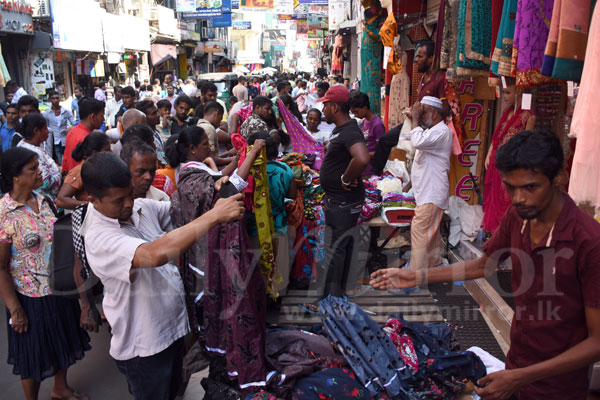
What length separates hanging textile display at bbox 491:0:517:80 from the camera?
3.20m

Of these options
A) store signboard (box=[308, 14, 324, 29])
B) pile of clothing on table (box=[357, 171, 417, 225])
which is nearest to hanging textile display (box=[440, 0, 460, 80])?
pile of clothing on table (box=[357, 171, 417, 225])

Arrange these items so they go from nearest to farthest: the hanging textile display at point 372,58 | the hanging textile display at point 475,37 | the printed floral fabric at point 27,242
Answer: the printed floral fabric at point 27,242 < the hanging textile display at point 475,37 < the hanging textile display at point 372,58

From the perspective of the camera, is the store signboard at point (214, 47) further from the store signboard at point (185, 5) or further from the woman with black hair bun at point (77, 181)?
the woman with black hair bun at point (77, 181)

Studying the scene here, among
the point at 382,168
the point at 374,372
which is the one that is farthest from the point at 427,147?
the point at 374,372

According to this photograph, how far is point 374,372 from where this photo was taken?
102 inches

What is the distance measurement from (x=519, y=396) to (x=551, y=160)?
113cm

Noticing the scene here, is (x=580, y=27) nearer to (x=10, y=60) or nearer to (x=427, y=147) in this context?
(x=427, y=147)

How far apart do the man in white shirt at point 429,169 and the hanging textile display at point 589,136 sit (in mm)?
2398

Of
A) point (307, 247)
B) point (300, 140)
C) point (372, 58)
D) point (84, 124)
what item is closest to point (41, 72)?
point (372, 58)

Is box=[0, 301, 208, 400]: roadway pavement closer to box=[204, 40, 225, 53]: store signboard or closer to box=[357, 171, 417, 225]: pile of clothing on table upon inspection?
box=[357, 171, 417, 225]: pile of clothing on table

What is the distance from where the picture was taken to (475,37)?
12.8 ft

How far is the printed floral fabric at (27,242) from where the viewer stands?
2.97m

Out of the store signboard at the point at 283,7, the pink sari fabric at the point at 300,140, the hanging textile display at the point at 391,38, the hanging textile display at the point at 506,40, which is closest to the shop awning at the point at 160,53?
the store signboard at the point at 283,7

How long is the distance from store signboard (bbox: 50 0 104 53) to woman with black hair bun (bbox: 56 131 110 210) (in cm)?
1150
